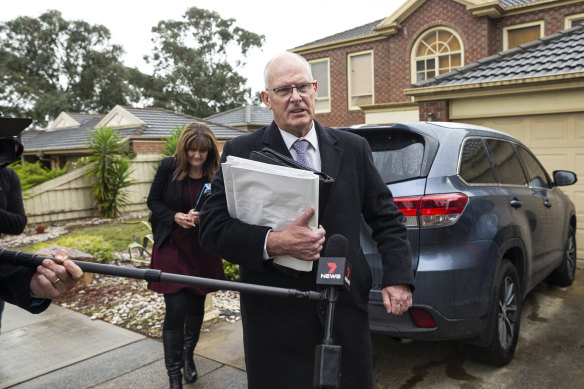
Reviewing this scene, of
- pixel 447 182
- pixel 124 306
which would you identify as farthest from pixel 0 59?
pixel 447 182

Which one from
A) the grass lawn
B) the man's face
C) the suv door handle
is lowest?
the grass lawn

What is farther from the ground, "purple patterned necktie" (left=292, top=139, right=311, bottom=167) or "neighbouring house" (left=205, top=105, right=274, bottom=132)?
"neighbouring house" (left=205, top=105, right=274, bottom=132)

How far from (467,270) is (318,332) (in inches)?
59.0

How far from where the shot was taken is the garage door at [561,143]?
672 cm

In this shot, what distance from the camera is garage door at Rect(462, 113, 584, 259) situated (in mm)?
6723

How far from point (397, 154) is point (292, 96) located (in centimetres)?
153

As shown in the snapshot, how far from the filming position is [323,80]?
21812 mm

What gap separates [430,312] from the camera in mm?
3010

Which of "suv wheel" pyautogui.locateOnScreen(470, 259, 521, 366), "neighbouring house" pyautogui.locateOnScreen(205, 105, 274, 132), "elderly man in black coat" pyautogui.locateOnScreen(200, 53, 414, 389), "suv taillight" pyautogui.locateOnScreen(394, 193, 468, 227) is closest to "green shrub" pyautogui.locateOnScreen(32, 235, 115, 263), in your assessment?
"suv taillight" pyautogui.locateOnScreen(394, 193, 468, 227)

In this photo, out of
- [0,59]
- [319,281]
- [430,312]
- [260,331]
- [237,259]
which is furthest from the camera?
[0,59]

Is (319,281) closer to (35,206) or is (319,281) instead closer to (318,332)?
(318,332)

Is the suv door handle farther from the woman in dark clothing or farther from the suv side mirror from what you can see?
the woman in dark clothing

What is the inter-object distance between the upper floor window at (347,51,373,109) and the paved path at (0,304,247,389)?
684 inches

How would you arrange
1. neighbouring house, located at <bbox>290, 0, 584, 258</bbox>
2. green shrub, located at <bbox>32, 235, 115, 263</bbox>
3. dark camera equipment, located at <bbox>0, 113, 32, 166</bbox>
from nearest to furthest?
dark camera equipment, located at <bbox>0, 113, 32, 166</bbox>
neighbouring house, located at <bbox>290, 0, 584, 258</bbox>
green shrub, located at <bbox>32, 235, 115, 263</bbox>
